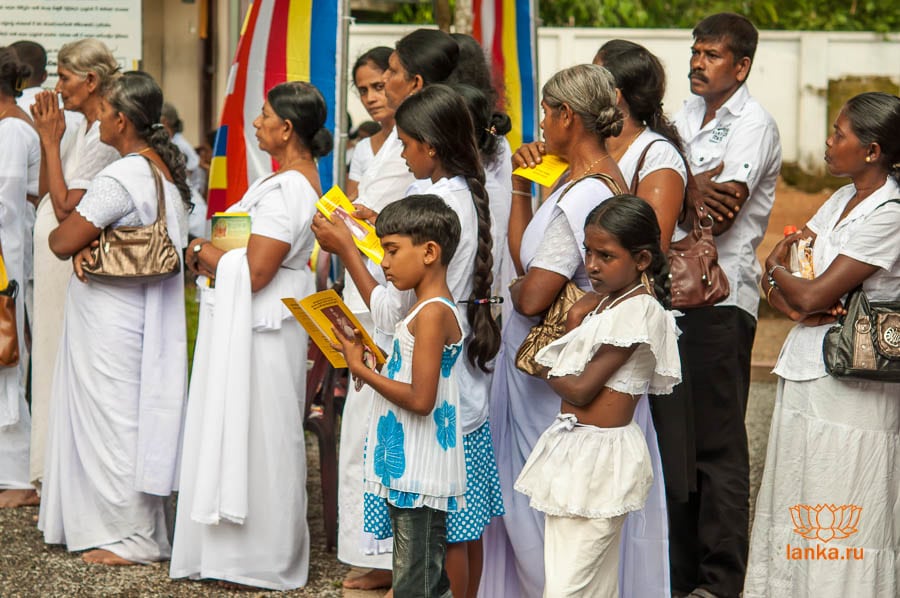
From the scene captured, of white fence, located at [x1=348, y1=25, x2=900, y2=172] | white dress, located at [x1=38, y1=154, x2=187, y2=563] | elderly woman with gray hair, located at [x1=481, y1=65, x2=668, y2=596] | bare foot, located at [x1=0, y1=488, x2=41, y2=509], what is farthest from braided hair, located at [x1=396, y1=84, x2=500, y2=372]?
white fence, located at [x1=348, y1=25, x2=900, y2=172]

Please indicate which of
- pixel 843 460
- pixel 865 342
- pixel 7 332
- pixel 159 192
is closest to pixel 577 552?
pixel 843 460

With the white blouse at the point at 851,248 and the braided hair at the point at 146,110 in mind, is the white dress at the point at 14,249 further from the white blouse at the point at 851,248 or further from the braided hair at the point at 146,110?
the white blouse at the point at 851,248

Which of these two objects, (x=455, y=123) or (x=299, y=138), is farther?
(x=299, y=138)

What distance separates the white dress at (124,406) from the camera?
5289 mm

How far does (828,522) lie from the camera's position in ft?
13.1

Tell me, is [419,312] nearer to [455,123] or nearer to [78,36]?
[455,123]

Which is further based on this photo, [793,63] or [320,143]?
[793,63]

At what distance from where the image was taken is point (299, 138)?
5.05 meters

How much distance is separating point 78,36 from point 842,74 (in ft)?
27.9

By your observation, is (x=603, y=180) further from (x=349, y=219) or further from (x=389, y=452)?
(x=389, y=452)

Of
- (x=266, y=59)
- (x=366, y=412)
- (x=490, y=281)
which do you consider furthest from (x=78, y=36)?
(x=490, y=281)

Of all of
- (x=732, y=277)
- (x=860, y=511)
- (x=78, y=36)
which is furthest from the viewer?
(x=78, y=36)

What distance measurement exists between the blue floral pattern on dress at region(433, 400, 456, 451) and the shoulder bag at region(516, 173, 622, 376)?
0.30 meters

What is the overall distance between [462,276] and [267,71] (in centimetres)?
228
